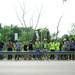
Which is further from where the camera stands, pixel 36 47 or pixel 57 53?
pixel 36 47

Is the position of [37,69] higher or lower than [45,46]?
lower

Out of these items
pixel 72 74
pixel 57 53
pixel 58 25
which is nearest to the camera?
pixel 72 74

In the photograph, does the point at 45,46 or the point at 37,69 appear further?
the point at 45,46

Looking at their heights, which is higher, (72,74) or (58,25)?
(58,25)

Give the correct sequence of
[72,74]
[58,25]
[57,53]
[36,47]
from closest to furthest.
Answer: [72,74] → [57,53] → [36,47] → [58,25]

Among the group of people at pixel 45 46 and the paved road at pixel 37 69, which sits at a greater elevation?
the group of people at pixel 45 46

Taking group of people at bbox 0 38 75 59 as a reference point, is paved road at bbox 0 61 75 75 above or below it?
below

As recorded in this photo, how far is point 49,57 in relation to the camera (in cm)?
2912

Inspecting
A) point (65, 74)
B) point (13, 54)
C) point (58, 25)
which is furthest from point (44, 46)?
point (58, 25)

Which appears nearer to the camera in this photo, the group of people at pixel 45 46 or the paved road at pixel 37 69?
the paved road at pixel 37 69

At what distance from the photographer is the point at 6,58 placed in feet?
95.7

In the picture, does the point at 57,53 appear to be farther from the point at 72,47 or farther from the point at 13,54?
the point at 13,54

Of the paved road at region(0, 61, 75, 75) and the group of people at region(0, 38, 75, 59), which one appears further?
the group of people at region(0, 38, 75, 59)

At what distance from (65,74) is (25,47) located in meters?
13.3
